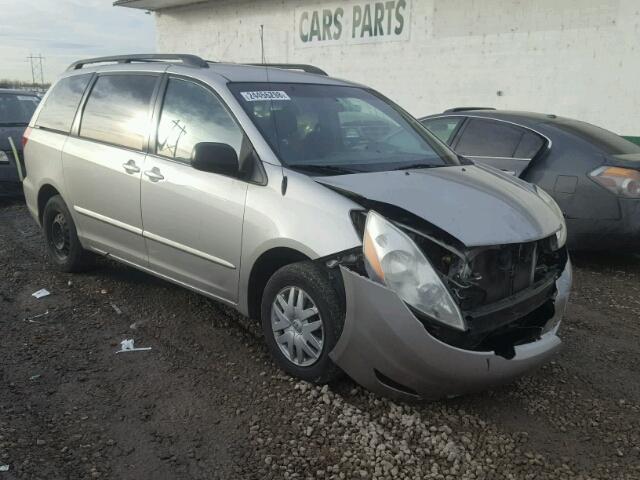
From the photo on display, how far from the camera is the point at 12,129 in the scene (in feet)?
30.2

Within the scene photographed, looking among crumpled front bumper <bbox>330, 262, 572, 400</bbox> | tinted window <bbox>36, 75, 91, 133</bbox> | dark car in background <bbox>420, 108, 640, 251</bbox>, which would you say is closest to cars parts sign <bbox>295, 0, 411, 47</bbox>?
dark car in background <bbox>420, 108, 640, 251</bbox>

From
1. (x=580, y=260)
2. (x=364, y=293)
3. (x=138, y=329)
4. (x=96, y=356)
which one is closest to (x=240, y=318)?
(x=138, y=329)

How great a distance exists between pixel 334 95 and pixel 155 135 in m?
1.30

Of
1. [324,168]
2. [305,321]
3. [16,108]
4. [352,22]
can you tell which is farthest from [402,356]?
[352,22]

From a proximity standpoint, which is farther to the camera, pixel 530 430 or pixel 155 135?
pixel 155 135

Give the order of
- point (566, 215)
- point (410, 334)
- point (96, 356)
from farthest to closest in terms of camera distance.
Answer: point (566, 215), point (96, 356), point (410, 334)

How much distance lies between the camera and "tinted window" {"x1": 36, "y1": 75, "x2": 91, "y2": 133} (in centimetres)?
512

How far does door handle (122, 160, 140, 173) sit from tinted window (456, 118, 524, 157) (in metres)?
3.64

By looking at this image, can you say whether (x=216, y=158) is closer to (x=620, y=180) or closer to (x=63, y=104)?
(x=63, y=104)

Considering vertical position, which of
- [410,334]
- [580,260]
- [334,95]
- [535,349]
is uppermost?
[334,95]

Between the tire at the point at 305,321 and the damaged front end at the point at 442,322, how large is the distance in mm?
107

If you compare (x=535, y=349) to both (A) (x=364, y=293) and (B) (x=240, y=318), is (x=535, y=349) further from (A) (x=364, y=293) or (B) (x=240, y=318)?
(B) (x=240, y=318)

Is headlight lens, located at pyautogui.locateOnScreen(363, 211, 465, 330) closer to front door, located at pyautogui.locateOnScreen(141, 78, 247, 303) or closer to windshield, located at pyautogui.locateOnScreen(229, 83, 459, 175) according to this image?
windshield, located at pyautogui.locateOnScreen(229, 83, 459, 175)

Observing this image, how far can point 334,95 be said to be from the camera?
4254mm
